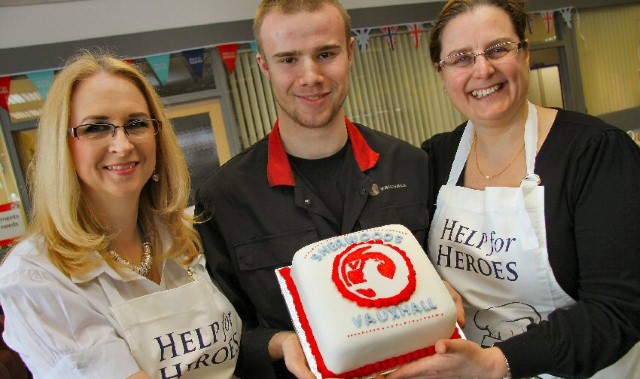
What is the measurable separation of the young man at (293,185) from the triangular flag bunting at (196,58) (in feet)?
7.79

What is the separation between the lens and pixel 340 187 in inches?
57.2

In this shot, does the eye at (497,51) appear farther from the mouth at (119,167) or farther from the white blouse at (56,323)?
the white blouse at (56,323)

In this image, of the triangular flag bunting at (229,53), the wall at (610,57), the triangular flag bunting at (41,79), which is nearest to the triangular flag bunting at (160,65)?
the triangular flag bunting at (229,53)

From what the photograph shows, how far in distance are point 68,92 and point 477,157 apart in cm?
117

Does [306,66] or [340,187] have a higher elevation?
[306,66]

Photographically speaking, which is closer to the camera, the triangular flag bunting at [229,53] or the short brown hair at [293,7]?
the short brown hair at [293,7]

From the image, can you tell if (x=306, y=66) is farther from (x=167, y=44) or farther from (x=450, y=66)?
(x=167, y=44)

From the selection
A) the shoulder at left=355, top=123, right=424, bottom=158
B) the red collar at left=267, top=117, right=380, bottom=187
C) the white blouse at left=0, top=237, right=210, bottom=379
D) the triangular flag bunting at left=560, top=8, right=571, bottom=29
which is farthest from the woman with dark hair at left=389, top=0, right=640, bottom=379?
the triangular flag bunting at left=560, top=8, right=571, bottom=29

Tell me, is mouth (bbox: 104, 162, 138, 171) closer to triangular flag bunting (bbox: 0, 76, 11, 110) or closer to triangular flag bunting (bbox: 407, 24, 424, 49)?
triangular flag bunting (bbox: 0, 76, 11, 110)

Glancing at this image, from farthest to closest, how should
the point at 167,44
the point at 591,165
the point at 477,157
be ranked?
the point at 167,44, the point at 477,157, the point at 591,165

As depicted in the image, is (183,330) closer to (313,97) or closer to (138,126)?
(138,126)

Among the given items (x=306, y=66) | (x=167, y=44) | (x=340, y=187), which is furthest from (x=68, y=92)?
(x=167, y=44)

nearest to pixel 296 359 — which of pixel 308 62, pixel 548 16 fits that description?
pixel 308 62

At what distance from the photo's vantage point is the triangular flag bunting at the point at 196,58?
3.67 meters
